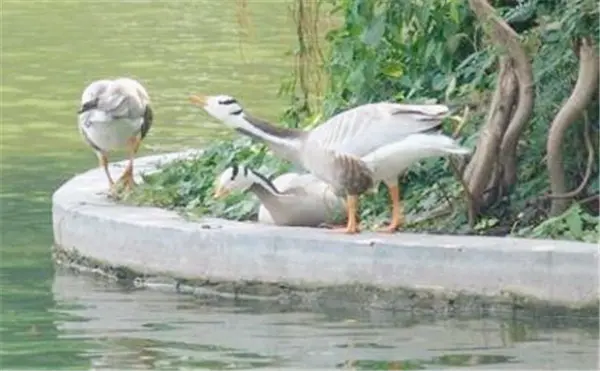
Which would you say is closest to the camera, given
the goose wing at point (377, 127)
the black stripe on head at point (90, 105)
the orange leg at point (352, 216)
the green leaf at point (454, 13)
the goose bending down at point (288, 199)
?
the goose wing at point (377, 127)

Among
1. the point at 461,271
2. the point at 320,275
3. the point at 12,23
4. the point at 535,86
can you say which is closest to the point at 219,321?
the point at 320,275

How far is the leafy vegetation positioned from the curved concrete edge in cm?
62

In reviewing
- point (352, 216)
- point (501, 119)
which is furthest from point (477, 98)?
point (352, 216)

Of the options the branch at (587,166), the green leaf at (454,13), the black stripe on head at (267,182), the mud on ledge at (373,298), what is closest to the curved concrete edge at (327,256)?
the mud on ledge at (373,298)

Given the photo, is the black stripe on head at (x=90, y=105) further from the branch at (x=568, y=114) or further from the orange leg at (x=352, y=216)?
the branch at (x=568, y=114)

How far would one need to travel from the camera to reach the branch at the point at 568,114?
1178cm

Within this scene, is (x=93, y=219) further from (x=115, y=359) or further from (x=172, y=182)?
(x=115, y=359)

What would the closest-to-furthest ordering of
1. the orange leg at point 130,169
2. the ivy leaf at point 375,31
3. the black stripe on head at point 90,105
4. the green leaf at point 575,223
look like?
1. the green leaf at point 575,223
2. the ivy leaf at point 375,31
3. the black stripe on head at point 90,105
4. the orange leg at point 130,169

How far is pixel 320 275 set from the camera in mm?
11547

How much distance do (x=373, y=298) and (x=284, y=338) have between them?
0.81m

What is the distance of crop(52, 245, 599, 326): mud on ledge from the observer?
36.0 feet

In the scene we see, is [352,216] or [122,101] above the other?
[122,101]

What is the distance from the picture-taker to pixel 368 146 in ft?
38.2

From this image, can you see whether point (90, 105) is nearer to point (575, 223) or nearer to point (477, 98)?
point (477, 98)
